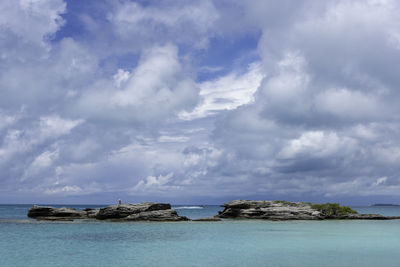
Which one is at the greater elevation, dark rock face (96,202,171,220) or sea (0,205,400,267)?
dark rock face (96,202,171,220)

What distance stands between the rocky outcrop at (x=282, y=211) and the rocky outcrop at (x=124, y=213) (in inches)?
716

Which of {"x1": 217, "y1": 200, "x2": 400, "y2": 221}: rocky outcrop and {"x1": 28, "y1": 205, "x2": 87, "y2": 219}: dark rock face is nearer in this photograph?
{"x1": 217, "y1": 200, "x2": 400, "y2": 221}: rocky outcrop

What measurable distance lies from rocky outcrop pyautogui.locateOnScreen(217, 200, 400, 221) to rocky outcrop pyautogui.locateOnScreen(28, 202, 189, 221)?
18.2m

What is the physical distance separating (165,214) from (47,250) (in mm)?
50658

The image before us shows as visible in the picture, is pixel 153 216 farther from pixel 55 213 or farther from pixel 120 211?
pixel 55 213

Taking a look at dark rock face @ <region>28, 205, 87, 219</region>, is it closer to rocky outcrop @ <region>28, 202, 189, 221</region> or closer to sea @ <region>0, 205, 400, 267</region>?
rocky outcrop @ <region>28, 202, 189, 221</region>

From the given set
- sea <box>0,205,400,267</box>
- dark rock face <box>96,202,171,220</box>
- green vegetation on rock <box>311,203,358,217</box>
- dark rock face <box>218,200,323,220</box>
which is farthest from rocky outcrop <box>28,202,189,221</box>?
green vegetation on rock <box>311,203,358,217</box>

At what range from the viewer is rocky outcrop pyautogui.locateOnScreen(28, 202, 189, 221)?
87.6m

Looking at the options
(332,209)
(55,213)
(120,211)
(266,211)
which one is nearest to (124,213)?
(120,211)

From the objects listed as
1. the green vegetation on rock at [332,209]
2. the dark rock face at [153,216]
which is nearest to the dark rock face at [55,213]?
the dark rock face at [153,216]

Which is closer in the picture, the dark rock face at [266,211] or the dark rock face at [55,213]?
the dark rock face at [266,211]

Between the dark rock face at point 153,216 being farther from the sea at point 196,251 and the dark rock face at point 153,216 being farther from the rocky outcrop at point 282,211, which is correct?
the sea at point 196,251

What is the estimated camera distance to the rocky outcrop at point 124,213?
287 feet

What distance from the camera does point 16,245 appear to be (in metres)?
43.1
